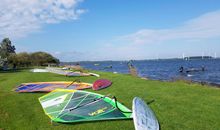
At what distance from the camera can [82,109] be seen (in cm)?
1088

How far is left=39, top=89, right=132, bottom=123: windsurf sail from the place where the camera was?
1018 cm

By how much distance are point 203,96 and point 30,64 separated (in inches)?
2717

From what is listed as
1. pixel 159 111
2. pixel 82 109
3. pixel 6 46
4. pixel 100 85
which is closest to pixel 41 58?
pixel 6 46

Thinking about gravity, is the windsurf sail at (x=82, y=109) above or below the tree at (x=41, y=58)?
below

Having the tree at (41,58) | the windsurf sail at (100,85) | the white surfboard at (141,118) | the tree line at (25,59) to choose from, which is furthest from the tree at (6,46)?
the white surfboard at (141,118)

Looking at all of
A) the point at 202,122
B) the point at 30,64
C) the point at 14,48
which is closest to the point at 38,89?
the point at 202,122

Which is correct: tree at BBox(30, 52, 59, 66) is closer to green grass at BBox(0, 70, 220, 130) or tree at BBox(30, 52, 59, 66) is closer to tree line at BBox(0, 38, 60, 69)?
tree line at BBox(0, 38, 60, 69)

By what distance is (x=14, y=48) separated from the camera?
96.9 metres

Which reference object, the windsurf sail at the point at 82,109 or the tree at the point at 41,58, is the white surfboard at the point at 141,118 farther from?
the tree at the point at 41,58

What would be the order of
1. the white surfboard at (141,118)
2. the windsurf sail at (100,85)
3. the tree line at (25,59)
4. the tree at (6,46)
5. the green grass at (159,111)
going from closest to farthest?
the white surfboard at (141,118), the green grass at (159,111), the windsurf sail at (100,85), the tree line at (25,59), the tree at (6,46)

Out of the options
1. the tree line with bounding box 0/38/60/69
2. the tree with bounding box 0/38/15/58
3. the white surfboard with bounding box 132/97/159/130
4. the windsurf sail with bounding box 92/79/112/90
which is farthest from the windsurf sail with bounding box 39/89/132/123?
the tree with bounding box 0/38/15/58

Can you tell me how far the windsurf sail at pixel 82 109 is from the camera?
33.4ft

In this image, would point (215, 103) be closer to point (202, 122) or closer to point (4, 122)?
point (202, 122)

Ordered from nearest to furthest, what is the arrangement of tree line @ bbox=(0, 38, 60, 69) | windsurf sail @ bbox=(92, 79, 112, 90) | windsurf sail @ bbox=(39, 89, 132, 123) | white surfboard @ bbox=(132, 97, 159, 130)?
1. white surfboard @ bbox=(132, 97, 159, 130)
2. windsurf sail @ bbox=(39, 89, 132, 123)
3. windsurf sail @ bbox=(92, 79, 112, 90)
4. tree line @ bbox=(0, 38, 60, 69)
